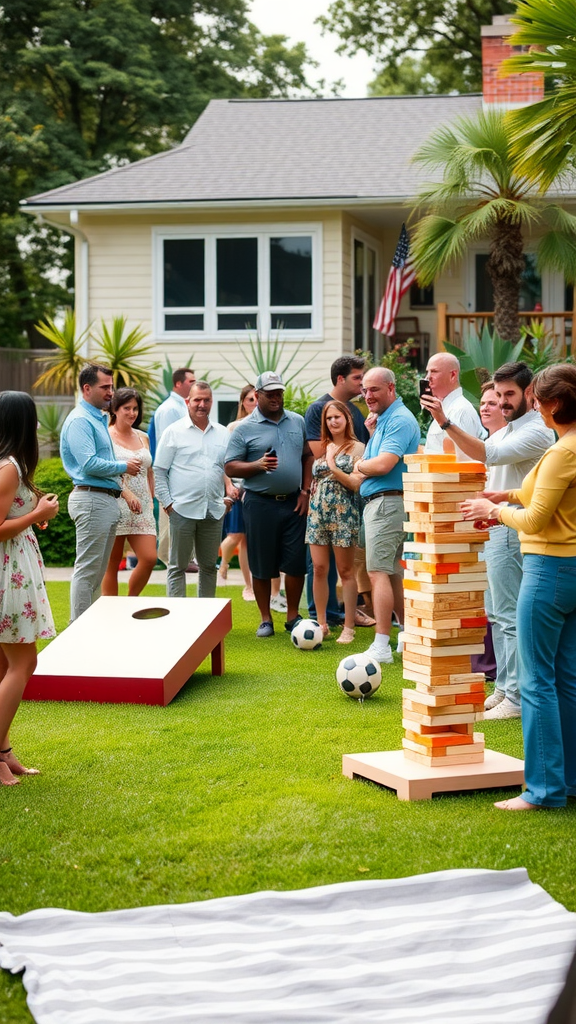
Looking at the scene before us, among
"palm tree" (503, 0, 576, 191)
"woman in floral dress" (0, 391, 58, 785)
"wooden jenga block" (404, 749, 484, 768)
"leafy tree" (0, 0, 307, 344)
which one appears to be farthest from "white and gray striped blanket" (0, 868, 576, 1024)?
"leafy tree" (0, 0, 307, 344)

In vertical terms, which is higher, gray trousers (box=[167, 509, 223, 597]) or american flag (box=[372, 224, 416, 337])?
american flag (box=[372, 224, 416, 337])

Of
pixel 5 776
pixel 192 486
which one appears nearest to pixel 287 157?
pixel 192 486

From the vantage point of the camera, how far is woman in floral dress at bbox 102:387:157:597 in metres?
9.55

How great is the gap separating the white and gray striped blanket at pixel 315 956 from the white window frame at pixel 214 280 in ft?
50.1

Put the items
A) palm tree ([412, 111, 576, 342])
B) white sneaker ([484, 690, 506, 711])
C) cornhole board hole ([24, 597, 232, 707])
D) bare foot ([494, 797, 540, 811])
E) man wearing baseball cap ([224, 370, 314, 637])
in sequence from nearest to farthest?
bare foot ([494, 797, 540, 811]) < white sneaker ([484, 690, 506, 711]) < cornhole board hole ([24, 597, 232, 707]) < man wearing baseball cap ([224, 370, 314, 637]) < palm tree ([412, 111, 576, 342])

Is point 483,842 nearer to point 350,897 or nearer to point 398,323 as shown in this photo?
point 350,897

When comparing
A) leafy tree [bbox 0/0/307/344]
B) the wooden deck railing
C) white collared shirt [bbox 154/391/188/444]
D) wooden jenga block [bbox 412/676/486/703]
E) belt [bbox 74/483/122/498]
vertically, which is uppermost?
leafy tree [bbox 0/0/307/344]

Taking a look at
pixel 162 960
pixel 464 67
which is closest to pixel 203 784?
pixel 162 960

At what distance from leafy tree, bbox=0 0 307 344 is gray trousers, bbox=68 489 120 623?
70.7 ft

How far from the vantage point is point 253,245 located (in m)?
19.1

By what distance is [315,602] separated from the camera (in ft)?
32.2

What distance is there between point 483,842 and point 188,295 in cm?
1562

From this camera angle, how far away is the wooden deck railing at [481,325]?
16922 mm

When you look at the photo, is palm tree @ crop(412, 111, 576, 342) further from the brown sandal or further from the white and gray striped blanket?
the white and gray striped blanket
